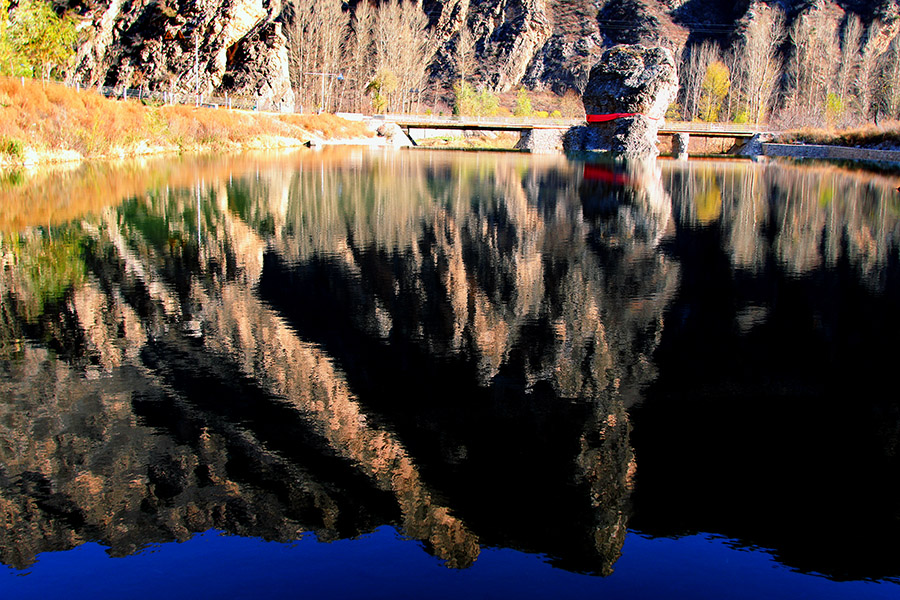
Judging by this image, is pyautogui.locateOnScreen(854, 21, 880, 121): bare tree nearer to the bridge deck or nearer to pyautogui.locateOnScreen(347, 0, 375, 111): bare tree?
the bridge deck

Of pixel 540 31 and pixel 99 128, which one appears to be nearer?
pixel 99 128

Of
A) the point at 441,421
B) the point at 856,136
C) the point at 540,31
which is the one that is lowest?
the point at 441,421

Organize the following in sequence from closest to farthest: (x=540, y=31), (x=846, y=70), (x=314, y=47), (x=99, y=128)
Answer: (x=99, y=128) → (x=846, y=70) → (x=314, y=47) → (x=540, y=31)

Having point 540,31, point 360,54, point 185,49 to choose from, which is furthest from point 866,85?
point 185,49

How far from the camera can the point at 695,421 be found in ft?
16.9

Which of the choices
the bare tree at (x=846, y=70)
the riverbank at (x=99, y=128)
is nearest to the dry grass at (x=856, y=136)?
the bare tree at (x=846, y=70)

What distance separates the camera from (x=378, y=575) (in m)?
3.42

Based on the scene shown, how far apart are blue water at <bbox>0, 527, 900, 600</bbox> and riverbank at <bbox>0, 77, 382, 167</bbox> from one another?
2009 centimetres

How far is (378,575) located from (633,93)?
48689 millimetres

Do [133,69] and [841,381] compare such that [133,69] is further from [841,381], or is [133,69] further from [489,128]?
[841,381]

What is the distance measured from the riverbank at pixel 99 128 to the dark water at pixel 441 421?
42.4 feet

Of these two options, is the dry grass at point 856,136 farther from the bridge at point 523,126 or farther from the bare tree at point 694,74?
the bare tree at point 694,74

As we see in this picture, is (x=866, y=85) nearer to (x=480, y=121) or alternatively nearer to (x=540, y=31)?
(x=480, y=121)

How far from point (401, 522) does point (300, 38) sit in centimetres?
7247
